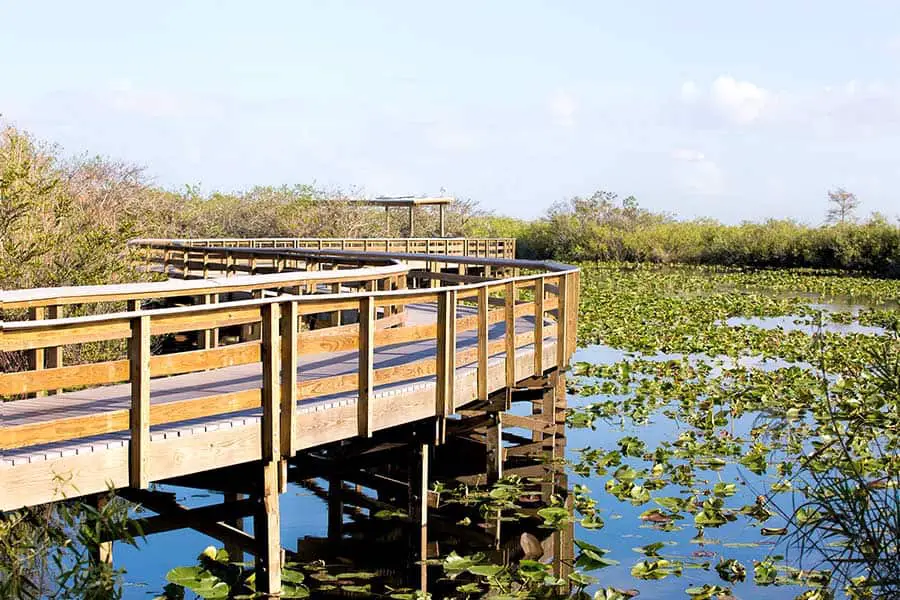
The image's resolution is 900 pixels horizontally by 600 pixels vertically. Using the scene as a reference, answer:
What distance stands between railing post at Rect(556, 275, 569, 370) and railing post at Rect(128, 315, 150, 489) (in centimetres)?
630

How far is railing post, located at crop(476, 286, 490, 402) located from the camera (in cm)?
923

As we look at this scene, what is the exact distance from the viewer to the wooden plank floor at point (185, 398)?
5.90 m

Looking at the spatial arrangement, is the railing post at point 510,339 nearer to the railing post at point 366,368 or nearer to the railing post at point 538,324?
the railing post at point 538,324

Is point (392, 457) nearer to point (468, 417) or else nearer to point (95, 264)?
point (468, 417)

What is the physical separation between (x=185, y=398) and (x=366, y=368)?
4.33 feet

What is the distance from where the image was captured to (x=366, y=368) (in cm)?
755

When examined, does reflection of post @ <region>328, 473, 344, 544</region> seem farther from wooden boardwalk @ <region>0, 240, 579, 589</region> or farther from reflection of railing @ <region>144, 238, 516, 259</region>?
reflection of railing @ <region>144, 238, 516, 259</region>

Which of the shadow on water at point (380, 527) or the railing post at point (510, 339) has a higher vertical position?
the railing post at point (510, 339)

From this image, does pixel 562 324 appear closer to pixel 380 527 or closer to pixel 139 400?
pixel 380 527

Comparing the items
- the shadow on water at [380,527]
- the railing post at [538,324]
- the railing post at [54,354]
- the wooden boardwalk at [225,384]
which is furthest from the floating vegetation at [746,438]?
the railing post at [54,354]

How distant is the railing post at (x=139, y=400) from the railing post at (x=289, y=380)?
1076mm

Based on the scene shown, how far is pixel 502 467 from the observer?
36.6 feet

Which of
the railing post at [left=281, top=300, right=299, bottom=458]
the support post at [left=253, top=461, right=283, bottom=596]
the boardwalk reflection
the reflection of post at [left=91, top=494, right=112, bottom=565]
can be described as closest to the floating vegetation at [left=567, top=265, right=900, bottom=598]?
the boardwalk reflection

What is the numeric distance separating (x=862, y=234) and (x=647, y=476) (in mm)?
39692
